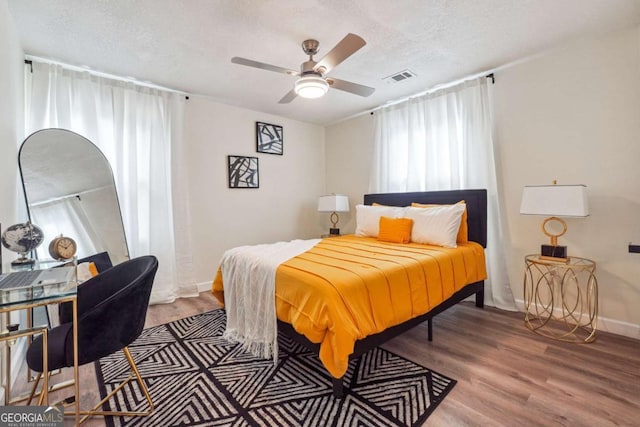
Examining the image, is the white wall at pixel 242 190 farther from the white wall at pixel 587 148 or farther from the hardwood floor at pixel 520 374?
the white wall at pixel 587 148

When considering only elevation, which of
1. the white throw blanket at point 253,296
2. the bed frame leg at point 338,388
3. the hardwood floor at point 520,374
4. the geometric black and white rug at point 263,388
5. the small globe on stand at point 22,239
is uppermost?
the small globe on stand at point 22,239

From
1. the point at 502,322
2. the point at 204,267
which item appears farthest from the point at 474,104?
the point at 204,267

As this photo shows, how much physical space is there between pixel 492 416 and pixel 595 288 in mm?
1788

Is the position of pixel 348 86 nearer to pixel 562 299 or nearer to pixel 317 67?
pixel 317 67

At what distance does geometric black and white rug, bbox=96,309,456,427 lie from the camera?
1.60 m

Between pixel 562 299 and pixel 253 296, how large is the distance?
2767mm

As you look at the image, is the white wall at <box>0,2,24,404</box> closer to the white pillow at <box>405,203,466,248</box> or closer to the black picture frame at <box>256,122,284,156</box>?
the black picture frame at <box>256,122,284,156</box>

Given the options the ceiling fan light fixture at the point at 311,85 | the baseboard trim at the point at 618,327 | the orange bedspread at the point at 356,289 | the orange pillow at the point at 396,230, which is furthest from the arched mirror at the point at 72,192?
the baseboard trim at the point at 618,327

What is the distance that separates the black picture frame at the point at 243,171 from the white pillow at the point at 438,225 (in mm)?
2392

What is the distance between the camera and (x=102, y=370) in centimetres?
205

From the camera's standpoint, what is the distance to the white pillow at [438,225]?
9.58 ft

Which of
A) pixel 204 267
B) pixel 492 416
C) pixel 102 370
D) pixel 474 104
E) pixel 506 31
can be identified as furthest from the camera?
pixel 204 267

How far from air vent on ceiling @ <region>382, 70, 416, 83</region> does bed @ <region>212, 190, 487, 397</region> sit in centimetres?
189

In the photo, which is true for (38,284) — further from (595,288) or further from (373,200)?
(595,288)
